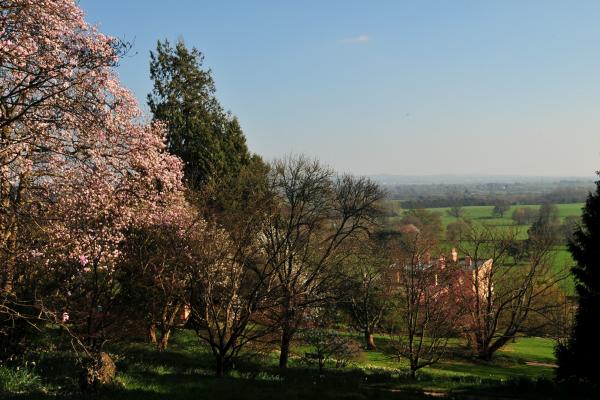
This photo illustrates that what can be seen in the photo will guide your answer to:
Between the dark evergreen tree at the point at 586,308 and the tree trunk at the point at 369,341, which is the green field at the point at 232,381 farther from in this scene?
the tree trunk at the point at 369,341

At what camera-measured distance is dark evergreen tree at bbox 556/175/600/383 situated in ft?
62.5

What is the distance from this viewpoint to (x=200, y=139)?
36.0m

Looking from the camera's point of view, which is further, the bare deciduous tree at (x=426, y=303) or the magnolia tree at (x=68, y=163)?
the bare deciduous tree at (x=426, y=303)

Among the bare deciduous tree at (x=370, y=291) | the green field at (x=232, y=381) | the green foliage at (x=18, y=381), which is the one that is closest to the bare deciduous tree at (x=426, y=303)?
the green field at (x=232, y=381)

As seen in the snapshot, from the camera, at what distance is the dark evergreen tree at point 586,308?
1906cm

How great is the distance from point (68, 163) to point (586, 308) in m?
19.5

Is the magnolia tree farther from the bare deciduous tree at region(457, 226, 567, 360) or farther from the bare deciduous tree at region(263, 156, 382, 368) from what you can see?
the bare deciduous tree at region(457, 226, 567, 360)

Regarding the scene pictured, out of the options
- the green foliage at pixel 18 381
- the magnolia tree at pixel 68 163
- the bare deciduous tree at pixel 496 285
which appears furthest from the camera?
the bare deciduous tree at pixel 496 285

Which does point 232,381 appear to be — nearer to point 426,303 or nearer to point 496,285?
point 426,303

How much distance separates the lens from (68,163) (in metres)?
14.3

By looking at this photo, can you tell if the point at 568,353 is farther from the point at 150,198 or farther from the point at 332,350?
the point at 150,198

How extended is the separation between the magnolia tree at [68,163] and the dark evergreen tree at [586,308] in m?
16.6

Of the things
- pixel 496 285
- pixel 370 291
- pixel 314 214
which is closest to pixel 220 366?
pixel 314 214

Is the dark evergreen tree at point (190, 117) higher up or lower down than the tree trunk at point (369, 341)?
higher up
